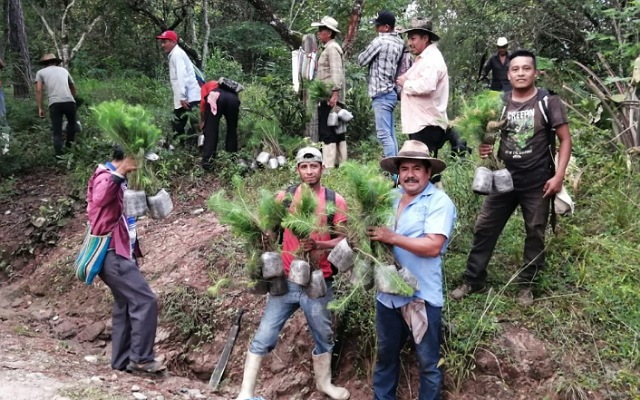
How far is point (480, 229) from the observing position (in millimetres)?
4496

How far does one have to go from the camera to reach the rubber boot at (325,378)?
4230 millimetres

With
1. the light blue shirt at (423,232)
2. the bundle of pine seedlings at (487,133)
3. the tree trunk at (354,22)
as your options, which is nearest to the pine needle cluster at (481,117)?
the bundle of pine seedlings at (487,133)

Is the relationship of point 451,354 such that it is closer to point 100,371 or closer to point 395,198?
point 395,198

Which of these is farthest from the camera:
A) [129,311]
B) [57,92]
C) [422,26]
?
[57,92]

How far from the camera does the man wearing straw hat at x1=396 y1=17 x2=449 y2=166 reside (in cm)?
508

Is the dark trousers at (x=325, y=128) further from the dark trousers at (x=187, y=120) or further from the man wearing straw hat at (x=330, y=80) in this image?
the dark trousers at (x=187, y=120)

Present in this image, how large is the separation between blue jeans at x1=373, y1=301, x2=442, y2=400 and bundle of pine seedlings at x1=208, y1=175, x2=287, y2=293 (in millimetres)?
747

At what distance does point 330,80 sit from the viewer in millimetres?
7008

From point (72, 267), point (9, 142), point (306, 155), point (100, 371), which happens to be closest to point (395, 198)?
point (306, 155)

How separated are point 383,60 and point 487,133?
92.3 inches

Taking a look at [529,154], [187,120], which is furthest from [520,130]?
[187,120]

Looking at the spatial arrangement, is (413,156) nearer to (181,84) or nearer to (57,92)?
(181,84)

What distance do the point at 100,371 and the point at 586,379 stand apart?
11.6 feet

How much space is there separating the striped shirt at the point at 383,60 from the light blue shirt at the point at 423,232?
2.91 meters
